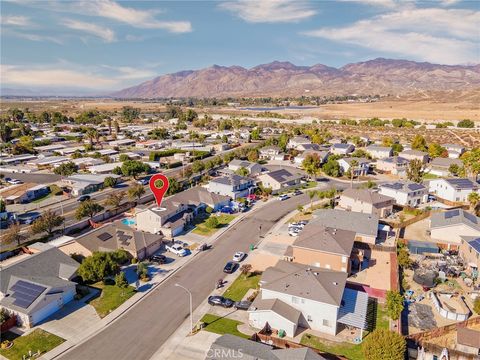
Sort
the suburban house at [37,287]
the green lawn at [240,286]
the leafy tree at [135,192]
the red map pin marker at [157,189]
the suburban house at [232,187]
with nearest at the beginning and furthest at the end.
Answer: the suburban house at [37,287] < the green lawn at [240,286] < the red map pin marker at [157,189] < the leafy tree at [135,192] < the suburban house at [232,187]

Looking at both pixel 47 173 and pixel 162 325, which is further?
pixel 47 173

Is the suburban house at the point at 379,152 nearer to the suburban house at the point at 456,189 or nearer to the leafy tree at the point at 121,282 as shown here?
the suburban house at the point at 456,189

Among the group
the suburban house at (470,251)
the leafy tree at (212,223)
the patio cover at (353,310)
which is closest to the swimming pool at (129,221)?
the leafy tree at (212,223)

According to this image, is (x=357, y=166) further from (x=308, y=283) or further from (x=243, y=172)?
(x=308, y=283)

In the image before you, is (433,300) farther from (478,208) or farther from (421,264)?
(478,208)

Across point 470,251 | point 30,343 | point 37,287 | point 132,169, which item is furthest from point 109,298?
point 132,169

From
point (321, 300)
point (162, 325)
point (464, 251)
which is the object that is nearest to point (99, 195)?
point (162, 325)
